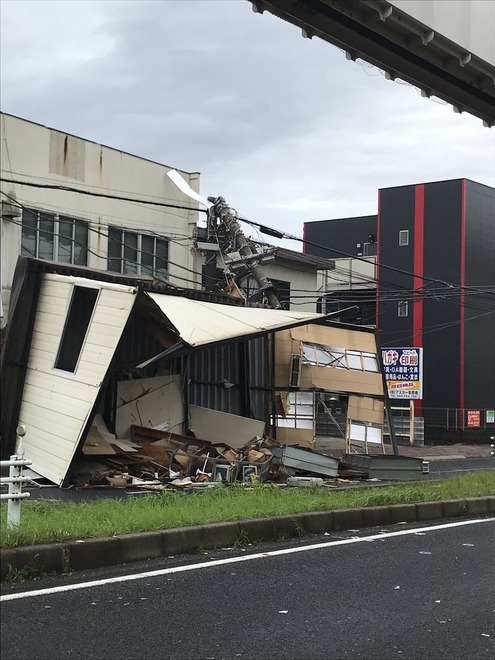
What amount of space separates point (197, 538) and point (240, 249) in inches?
622

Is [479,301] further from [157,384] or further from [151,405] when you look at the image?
[151,405]

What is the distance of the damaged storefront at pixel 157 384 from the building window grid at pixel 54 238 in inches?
210

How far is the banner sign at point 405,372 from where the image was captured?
30.8m

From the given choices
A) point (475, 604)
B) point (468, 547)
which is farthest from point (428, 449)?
point (475, 604)

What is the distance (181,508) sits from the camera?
897 centimetres

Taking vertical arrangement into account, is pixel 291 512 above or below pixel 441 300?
below

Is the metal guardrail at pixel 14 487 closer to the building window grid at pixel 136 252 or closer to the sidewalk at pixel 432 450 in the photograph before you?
the sidewalk at pixel 432 450

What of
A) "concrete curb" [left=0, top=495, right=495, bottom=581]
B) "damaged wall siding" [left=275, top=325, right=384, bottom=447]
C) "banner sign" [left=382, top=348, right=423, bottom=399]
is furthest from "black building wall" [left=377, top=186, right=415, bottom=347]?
"concrete curb" [left=0, top=495, right=495, bottom=581]

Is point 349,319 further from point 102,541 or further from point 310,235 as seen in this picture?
point 102,541

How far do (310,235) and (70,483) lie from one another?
1316 inches

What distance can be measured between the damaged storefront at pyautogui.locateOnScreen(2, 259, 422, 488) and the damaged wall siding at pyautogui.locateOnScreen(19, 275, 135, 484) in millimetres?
25

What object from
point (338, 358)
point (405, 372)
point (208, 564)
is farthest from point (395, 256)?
point (208, 564)

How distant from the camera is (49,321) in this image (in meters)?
16.0

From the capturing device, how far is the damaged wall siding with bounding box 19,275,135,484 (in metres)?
14.3
